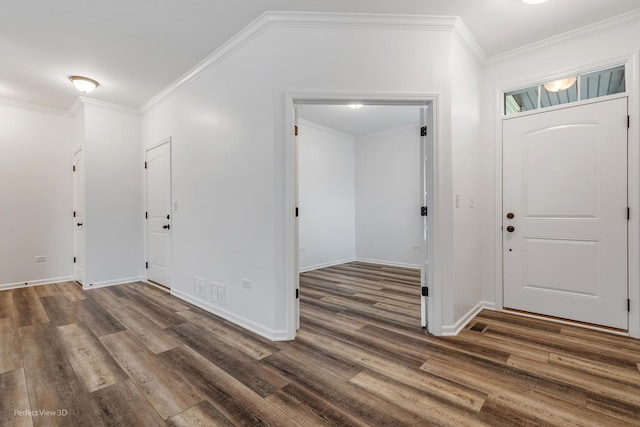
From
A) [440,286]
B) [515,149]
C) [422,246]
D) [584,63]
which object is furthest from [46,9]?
[584,63]

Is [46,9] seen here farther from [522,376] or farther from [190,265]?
[522,376]

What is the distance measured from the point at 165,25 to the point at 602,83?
13.5ft

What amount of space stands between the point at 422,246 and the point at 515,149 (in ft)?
5.14

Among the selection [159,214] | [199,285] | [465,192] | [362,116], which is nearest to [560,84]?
[465,192]

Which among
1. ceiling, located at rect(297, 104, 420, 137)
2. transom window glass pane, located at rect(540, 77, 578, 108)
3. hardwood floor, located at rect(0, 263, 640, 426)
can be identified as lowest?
hardwood floor, located at rect(0, 263, 640, 426)

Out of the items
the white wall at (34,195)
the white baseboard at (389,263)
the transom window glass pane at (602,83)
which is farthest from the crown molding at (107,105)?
the transom window glass pane at (602,83)

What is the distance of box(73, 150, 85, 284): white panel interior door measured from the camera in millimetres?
4550

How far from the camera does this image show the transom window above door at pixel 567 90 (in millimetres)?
2691

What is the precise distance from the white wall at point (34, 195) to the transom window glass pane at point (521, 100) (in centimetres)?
659

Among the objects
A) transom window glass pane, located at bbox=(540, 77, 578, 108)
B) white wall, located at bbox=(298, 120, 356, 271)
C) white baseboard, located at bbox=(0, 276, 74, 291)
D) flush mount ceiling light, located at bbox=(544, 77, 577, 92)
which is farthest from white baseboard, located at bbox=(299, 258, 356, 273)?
flush mount ceiling light, located at bbox=(544, 77, 577, 92)

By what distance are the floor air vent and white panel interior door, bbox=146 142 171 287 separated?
12.7 ft

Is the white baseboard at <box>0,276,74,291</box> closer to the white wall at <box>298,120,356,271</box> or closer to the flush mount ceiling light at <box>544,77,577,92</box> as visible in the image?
the white wall at <box>298,120,356,271</box>

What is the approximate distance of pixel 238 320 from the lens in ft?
9.62

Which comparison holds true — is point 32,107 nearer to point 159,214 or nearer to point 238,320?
point 159,214
